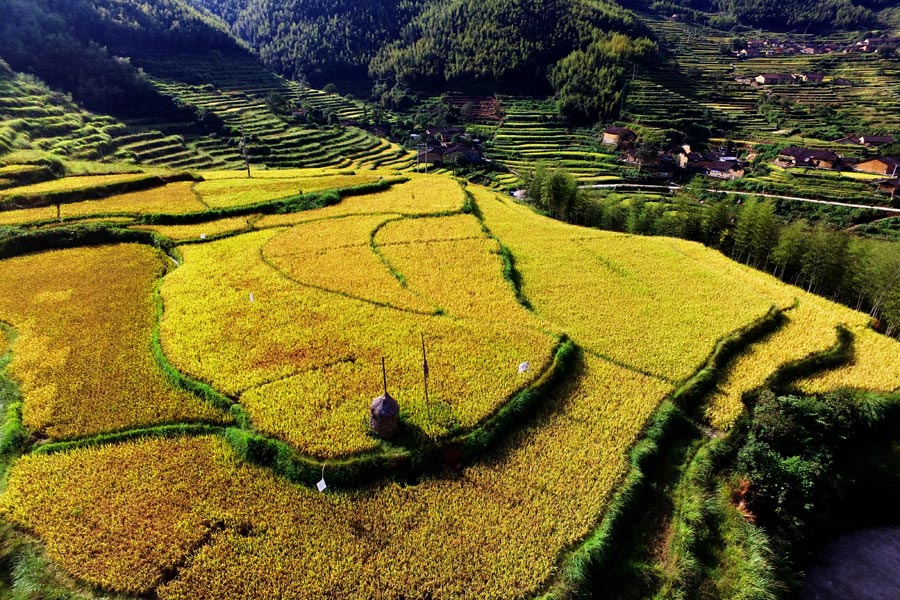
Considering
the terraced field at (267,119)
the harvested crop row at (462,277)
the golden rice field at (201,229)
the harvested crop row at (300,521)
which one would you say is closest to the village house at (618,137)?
the terraced field at (267,119)

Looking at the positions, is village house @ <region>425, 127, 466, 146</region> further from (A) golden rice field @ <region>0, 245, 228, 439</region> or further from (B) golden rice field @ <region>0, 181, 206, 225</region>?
(A) golden rice field @ <region>0, 245, 228, 439</region>

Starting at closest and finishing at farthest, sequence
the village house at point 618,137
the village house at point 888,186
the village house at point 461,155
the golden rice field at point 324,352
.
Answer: the golden rice field at point 324,352, the village house at point 888,186, the village house at point 461,155, the village house at point 618,137

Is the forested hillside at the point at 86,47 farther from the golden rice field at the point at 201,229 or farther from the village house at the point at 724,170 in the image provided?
the village house at the point at 724,170

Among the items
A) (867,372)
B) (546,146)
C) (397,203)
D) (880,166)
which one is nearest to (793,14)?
(880,166)

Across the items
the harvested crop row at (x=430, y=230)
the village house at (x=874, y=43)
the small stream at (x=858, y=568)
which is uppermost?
the village house at (x=874, y=43)

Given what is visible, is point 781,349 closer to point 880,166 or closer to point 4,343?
point 4,343

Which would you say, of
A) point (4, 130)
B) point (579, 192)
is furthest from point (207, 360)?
point (4, 130)

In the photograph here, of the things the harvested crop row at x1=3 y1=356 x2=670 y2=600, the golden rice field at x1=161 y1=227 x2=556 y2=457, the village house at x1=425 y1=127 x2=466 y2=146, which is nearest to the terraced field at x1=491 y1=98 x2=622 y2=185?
the village house at x1=425 y1=127 x2=466 y2=146
